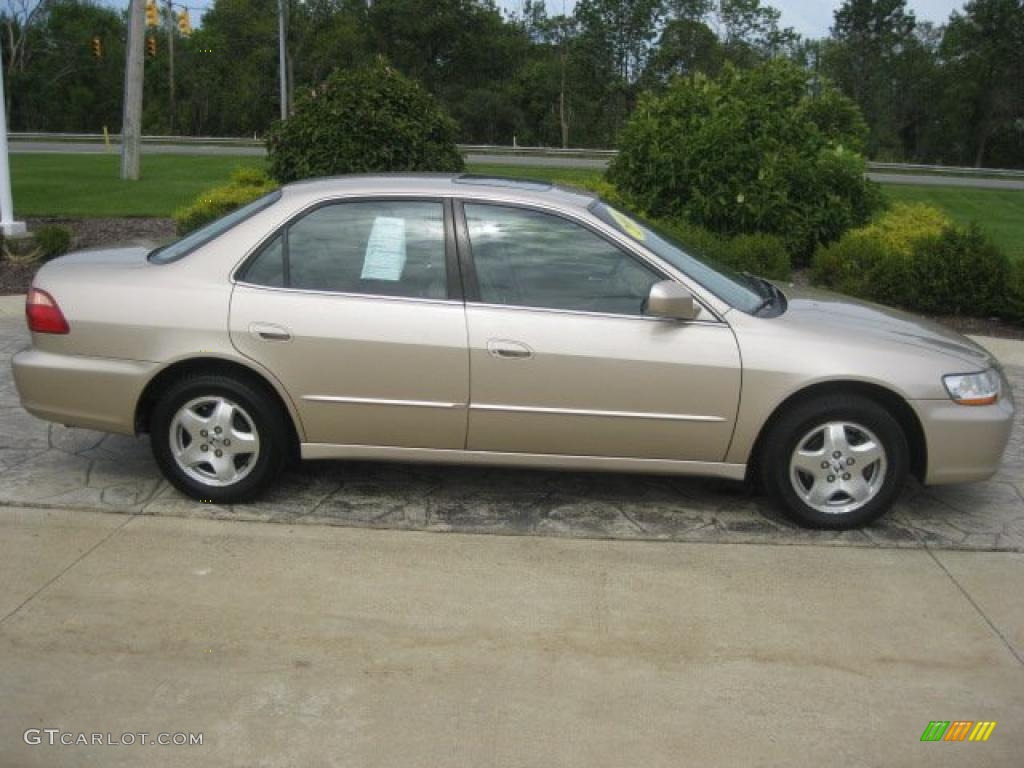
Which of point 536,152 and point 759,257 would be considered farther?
point 536,152

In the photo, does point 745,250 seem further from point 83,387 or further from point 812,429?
point 83,387

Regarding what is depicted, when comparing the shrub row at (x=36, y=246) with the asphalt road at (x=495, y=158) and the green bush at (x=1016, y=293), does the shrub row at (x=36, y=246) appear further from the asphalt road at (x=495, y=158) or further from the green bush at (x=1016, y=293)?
the asphalt road at (x=495, y=158)

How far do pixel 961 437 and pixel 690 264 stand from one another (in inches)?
60.0

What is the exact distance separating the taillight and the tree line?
5039 centimetres

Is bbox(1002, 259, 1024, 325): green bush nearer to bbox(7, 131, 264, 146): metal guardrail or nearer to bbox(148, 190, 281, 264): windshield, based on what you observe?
bbox(148, 190, 281, 264): windshield

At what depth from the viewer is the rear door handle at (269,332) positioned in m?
5.17

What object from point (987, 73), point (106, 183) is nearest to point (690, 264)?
point (106, 183)

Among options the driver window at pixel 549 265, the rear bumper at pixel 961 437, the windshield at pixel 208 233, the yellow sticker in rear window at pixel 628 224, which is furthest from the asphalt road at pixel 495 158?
the rear bumper at pixel 961 437

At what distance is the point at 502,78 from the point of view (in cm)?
5816

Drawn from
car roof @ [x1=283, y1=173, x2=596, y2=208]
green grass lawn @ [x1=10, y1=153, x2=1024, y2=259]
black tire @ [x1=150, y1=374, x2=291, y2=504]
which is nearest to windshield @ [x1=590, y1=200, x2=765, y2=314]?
car roof @ [x1=283, y1=173, x2=596, y2=208]

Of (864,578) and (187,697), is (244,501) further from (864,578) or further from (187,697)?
(864,578)

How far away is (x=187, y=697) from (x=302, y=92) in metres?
8.70

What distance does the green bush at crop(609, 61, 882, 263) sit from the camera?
1124 centimetres

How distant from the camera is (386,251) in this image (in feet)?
17.5
